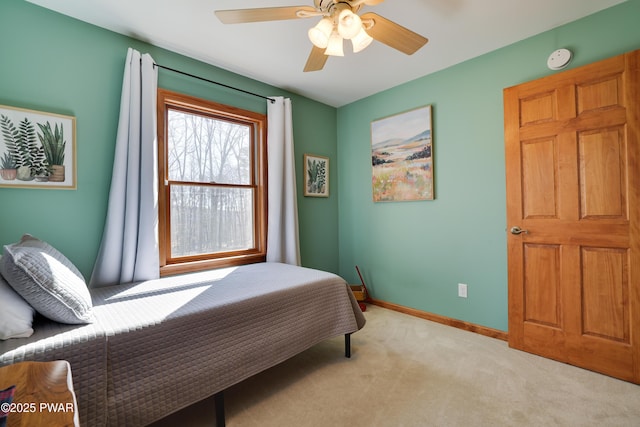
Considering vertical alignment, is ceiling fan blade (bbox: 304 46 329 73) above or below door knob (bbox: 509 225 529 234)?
above

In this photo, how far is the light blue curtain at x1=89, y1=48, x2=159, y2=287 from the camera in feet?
6.89

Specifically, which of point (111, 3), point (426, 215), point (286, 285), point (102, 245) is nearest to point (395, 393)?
point (286, 285)

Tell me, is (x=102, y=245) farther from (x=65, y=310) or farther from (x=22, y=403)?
(x=22, y=403)

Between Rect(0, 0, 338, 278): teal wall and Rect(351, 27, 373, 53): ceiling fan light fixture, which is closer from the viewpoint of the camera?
Rect(351, 27, 373, 53): ceiling fan light fixture

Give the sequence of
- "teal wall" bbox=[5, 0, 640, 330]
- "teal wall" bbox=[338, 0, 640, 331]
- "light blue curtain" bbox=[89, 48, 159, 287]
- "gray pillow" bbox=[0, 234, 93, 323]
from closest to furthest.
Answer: "gray pillow" bbox=[0, 234, 93, 323] < "teal wall" bbox=[5, 0, 640, 330] < "light blue curtain" bbox=[89, 48, 159, 287] < "teal wall" bbox=[338, 0, 640, 331]

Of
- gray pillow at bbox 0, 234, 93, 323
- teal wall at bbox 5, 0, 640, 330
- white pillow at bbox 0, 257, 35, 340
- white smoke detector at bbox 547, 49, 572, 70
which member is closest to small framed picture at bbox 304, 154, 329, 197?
teal wall at bbox 5, 0, 640, 330

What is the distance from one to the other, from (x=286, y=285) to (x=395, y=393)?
96 centimetres

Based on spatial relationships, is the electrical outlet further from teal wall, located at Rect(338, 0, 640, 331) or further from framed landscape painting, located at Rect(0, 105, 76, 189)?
framed landscape painting, located at Rect(0, 105, 76, 189)

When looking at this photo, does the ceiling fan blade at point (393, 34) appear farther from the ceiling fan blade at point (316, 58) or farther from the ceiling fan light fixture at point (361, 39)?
the ceiling fan blade at point (316, 58)

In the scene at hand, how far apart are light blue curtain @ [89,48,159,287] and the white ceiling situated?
0.98 ft

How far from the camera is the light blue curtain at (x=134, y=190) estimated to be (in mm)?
2100

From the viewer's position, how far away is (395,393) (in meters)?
1.80

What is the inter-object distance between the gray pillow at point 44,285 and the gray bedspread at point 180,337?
0.07 m

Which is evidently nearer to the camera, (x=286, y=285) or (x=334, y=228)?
(x=286, y=285)
